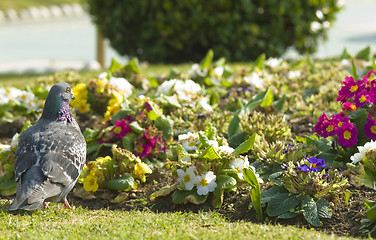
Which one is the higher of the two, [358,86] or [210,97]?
[358,86]

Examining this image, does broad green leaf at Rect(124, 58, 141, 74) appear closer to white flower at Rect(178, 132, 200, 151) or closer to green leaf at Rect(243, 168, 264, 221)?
white flower at Rect(178, 132, 200, 151)

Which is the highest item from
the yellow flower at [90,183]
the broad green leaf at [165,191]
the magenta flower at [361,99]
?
the magenta flower at [361,99]

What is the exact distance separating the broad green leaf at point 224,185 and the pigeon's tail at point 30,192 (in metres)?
1.18

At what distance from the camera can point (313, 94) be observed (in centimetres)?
639

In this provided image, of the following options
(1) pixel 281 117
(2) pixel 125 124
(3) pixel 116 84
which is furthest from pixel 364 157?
(3) pixel 116 84

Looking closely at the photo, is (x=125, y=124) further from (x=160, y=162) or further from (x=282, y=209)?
(x=282, y=209)

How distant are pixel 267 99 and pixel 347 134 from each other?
49.2 inches

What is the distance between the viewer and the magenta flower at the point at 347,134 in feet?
14.4

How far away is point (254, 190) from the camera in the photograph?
3934mm

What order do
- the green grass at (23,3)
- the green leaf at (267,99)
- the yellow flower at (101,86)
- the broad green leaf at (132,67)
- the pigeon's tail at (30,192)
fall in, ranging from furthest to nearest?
the green grass at (23,3) → the broad green leaf at (132,67) → the yellow flower at (101,86) → the green leaf at (267,99) → the pigeon's tail at (30,192)

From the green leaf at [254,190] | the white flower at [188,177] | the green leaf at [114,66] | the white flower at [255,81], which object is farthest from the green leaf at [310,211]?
the green leaf at [114,66]

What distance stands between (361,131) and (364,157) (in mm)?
611

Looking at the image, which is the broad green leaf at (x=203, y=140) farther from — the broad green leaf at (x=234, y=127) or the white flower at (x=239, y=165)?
the broad green leaf at (x=234, y=127)

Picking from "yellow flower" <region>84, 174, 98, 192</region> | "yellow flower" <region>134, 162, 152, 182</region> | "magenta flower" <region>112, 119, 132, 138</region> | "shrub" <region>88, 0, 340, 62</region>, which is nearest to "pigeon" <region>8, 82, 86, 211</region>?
"yellow flower" <region>84, 174, 98, 192</region>
